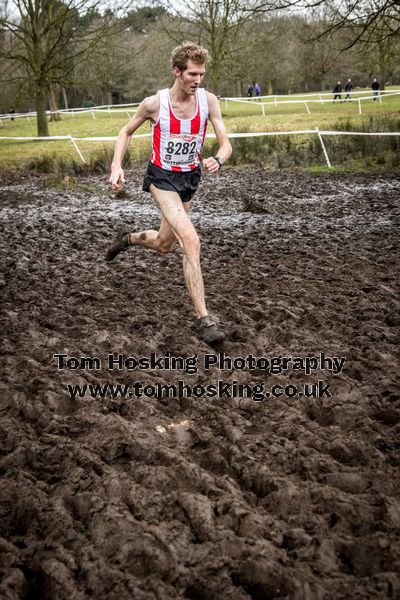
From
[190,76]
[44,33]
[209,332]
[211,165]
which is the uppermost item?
[44,33]

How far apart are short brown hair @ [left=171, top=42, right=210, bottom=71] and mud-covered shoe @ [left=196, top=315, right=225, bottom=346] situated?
2096mm

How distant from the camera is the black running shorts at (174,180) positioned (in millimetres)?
5164

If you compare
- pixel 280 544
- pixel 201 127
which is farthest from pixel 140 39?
pixel 280 544

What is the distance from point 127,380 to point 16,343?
1.25 metres

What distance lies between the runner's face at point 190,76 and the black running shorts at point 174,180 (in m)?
0.71

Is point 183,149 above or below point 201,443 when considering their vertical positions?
above

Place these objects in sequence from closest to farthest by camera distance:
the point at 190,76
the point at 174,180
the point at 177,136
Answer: the point at 190,76 < the point at 177,136 < the point at 174,180

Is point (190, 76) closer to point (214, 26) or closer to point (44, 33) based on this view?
point (44, 33)

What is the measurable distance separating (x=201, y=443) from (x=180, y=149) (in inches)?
110

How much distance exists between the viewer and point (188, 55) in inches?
185

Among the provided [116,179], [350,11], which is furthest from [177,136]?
[350,11]

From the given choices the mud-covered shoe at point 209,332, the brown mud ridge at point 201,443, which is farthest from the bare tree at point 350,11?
the mud-covered shoe at point 209,332

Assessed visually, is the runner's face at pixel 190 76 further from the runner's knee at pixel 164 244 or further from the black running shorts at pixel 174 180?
the runner's knee at pixel 164 244

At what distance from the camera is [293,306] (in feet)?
18.1
